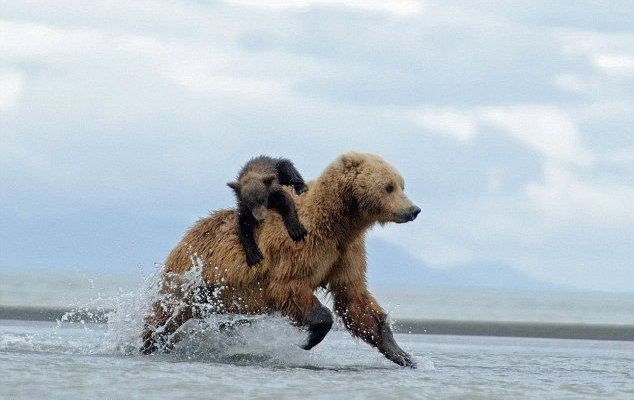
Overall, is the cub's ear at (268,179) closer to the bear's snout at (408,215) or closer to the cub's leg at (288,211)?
the cub's leg at (288,211)

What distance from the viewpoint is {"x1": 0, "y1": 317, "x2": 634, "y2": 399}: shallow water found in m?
8.21

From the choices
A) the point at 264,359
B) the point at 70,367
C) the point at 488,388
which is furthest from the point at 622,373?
the point at 70,367

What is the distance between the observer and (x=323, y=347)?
12.3 m

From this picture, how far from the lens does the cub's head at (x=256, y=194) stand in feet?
32.0

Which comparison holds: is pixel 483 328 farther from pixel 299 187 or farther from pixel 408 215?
pixel 408 215

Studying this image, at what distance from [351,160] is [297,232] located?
28.0 inches

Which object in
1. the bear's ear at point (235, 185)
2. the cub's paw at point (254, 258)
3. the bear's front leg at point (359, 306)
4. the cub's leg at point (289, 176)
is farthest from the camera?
the cub's leg at point (289, 176)

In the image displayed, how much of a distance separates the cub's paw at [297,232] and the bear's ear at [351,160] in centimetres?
61

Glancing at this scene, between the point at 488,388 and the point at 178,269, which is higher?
the point at 178,269

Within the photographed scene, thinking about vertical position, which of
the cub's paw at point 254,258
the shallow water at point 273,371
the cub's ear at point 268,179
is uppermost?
the cub's ear at point 268,179

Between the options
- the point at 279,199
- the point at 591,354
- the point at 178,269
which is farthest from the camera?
the point at 591,354

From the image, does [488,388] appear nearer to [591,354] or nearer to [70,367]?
[70,367]

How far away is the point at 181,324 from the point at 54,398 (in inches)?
122

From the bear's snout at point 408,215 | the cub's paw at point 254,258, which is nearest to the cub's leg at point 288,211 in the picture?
the cub's paw at point 254,258
